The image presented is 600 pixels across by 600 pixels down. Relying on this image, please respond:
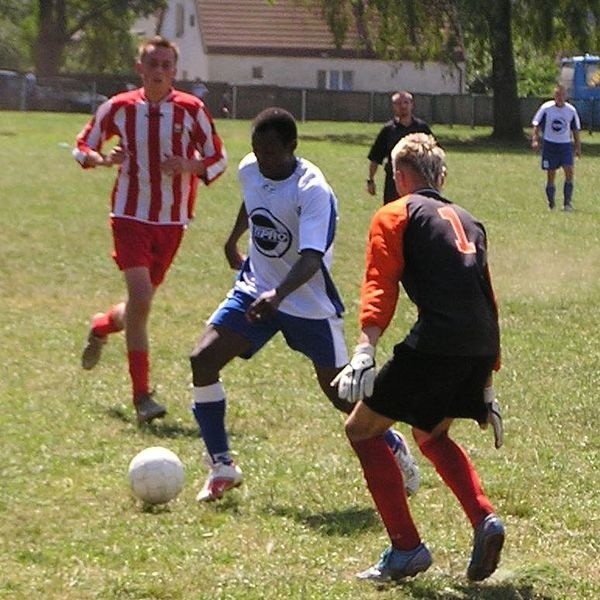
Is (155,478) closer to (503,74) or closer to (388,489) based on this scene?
(388,489)

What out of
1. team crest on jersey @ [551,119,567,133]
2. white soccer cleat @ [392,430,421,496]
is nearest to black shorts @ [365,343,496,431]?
white soccer cleat @ [392,430,421,496]

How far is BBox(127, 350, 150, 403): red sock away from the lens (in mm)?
8945

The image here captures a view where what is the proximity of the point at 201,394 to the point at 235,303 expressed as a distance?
1.43 feet

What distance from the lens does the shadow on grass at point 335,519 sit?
672cm

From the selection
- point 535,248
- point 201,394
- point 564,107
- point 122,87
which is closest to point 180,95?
point 201,394

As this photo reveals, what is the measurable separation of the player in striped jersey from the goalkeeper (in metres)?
3.15

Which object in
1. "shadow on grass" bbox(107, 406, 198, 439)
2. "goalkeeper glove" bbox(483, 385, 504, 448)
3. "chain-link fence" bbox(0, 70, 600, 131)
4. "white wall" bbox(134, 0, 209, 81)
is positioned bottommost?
"shadow on grass" bbox(107, 406, 198, 439)

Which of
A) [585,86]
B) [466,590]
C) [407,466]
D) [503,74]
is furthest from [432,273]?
[585,86]

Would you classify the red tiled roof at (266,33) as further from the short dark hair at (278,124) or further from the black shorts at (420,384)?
the black shorts at (420,384)

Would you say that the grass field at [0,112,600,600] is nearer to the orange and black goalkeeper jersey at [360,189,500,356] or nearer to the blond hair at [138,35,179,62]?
the orange and black goalkeeper jersey at [360,189,500,356]

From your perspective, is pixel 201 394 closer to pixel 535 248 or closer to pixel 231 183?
pixel 535 248

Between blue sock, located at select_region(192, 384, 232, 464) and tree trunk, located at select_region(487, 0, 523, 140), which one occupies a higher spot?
tree trunk, located at select_region(487, 0, 523, 140)

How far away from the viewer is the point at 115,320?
9586mm

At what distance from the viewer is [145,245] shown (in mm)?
9125
